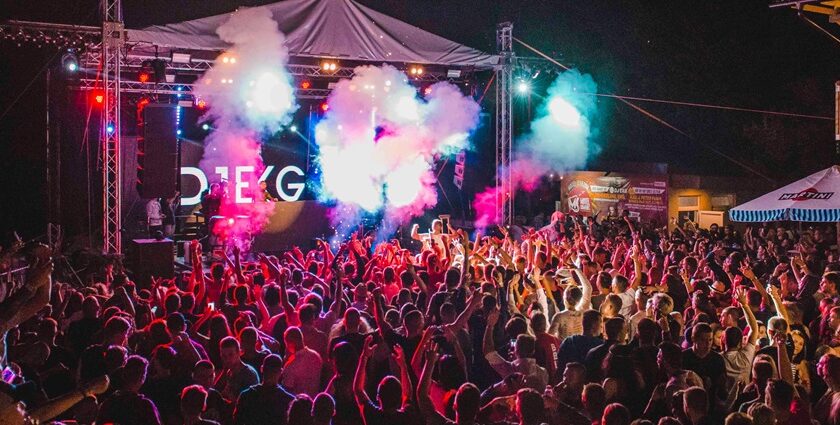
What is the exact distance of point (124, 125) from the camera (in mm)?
17125

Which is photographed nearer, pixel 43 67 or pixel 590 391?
pixel 590 391

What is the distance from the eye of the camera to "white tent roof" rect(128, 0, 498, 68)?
1117cm

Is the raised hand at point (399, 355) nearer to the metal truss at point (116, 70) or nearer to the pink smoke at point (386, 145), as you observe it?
the metal truss at point (116, 70)

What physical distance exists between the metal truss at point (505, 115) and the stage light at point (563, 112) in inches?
254

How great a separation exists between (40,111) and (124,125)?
2645 millimetres

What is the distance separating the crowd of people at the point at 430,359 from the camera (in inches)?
140

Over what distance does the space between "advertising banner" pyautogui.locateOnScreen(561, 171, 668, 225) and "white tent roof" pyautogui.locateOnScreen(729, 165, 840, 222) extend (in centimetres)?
675

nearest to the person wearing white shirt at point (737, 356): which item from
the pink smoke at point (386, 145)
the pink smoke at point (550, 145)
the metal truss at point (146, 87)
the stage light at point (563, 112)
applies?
the pink smoke at point (386, 145)

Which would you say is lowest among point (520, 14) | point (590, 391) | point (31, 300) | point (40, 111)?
point (590, 391)

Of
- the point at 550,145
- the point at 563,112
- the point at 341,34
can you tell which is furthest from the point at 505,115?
the point at 563,112

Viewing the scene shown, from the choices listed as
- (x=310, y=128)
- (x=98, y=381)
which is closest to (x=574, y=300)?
(x=98, y=381)

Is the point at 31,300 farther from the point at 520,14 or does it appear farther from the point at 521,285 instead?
the point at 520,14

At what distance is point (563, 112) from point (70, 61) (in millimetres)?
13610

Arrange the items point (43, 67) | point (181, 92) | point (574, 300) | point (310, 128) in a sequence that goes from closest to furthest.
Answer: point (574, 300) < point (43, 67) < point (181, 92) < point (310, 128)
